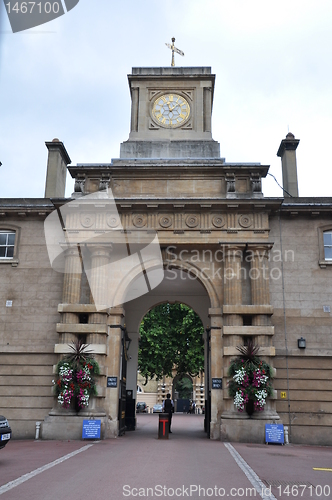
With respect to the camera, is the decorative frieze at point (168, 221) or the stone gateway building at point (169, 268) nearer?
the stone gateway building at point (169, 268)

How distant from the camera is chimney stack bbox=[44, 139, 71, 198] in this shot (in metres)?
21.5

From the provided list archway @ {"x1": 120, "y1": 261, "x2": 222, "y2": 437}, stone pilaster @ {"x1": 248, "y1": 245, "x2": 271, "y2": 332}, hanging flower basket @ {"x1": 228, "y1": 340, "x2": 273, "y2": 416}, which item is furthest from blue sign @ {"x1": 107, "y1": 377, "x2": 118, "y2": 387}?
stone pilaster @ {"x1": 248, "y1": 245, "x2": 271, "y2": 332}

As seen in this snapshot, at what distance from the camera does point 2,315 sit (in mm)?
18703

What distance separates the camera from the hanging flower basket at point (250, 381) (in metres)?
16.0

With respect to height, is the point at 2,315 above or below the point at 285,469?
above

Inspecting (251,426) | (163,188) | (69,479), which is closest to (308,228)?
(163,188)

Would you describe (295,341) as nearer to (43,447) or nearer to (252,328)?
(252,328)

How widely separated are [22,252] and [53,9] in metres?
13.9

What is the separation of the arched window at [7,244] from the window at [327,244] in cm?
1190

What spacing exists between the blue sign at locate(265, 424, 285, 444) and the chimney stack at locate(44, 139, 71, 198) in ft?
41.0

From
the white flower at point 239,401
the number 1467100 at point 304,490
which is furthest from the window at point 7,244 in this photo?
the number 1467100 at point 304,490
